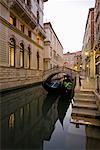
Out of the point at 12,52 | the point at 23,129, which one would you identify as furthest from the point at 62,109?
the point at 12,52

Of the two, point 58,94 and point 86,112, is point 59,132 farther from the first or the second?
point 58,94

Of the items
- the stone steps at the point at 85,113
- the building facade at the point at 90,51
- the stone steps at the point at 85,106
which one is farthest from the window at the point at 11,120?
the building facade at the point at 90,51

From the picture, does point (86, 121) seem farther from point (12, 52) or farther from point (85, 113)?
point (12, 52)

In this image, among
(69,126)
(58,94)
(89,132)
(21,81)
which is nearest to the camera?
(89,132)

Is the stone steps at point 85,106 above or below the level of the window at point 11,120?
above

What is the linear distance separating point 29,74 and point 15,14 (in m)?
5.47

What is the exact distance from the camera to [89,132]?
466 cm

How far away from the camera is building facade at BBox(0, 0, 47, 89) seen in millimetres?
10834

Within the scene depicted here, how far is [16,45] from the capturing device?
13.1m

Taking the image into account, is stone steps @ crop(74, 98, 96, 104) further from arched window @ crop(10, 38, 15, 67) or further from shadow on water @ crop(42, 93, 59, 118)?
arched window @ crop(10, 38, 15, 67)

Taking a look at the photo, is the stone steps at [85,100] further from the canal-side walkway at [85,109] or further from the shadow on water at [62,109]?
the shadow on water at [62,109]

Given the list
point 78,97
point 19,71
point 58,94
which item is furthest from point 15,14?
point 78,97

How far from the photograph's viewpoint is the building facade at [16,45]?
10834mm

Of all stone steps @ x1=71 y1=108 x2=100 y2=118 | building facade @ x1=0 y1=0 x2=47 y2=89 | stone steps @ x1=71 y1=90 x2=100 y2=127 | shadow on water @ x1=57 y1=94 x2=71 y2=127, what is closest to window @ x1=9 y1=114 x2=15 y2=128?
shadow on water @ x1=57 y1=94 x2=71 y2=127
